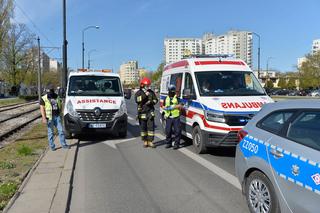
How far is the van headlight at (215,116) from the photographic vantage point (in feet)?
27.4

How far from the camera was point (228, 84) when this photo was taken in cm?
955

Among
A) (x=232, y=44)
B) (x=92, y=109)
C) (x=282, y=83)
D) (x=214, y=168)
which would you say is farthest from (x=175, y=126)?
(x=282, y=83)

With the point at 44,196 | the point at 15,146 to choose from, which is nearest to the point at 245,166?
the point at 44,196

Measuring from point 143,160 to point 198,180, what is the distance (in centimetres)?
214

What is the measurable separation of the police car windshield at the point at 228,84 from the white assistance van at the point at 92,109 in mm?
2983

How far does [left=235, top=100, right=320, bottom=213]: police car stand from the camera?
3801mm

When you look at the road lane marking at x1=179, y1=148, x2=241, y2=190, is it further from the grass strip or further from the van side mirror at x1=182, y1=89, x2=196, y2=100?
the grass strip

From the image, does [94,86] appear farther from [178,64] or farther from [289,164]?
[289,164]

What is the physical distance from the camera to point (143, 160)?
8641mm

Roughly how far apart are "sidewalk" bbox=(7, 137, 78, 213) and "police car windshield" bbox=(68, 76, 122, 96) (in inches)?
138

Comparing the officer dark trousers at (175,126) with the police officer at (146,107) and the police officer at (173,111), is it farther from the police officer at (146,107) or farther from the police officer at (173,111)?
the police officer at (146,107)

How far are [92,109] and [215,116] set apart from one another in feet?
13.5

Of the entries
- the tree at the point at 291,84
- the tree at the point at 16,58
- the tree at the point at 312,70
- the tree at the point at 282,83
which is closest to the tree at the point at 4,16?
the tree at the point at 16,58

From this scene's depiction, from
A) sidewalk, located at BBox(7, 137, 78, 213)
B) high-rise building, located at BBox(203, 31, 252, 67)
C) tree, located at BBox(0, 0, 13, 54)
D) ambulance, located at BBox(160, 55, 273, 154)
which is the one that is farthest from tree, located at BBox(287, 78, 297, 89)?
sidewalk, located at BBox(7, 137, 78, 213)
